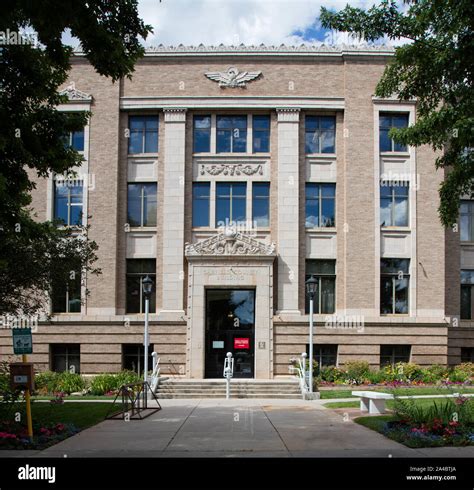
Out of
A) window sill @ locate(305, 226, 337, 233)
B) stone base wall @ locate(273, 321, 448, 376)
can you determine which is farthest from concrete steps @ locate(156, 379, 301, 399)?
window sill @ locate(305, 226, 337, 233)

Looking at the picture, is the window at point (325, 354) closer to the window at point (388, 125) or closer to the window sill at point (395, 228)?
the window sill at point (395, 228)

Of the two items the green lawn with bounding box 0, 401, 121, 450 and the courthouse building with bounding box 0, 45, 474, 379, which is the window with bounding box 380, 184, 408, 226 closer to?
the courthouse building with bounding box 0, 45, 474, 379

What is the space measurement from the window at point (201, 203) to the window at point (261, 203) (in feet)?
7.34

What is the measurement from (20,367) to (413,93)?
12037 mm

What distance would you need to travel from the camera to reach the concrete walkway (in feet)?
41.2

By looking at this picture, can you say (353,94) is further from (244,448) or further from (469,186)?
(244,448)

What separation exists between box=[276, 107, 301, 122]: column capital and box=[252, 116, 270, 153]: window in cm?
86

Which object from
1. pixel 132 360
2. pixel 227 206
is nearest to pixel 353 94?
pixel 227 206

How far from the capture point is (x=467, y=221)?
32719mm

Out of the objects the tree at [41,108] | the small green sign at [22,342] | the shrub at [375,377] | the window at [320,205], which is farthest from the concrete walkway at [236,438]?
the window at [320,205]

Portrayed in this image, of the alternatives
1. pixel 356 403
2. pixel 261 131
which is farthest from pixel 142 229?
pixel 356 403

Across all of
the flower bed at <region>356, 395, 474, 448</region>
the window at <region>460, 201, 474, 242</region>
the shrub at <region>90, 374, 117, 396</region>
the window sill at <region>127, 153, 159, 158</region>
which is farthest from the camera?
the window at <region>460, 201, 474, 242</region>

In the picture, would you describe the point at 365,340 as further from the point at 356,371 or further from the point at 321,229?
the point at 321,229

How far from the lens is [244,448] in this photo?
43.0 feet
